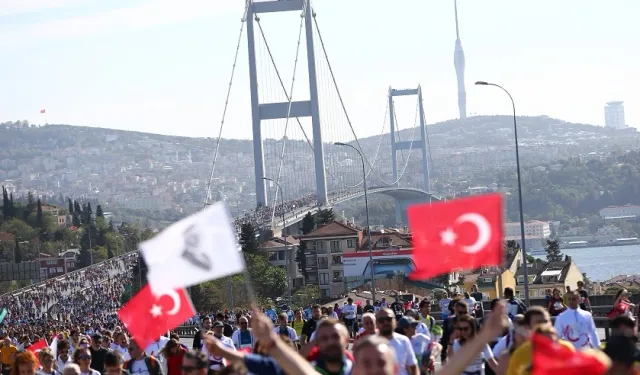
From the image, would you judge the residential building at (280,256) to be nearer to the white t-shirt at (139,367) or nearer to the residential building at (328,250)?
the residential building at (328,250)

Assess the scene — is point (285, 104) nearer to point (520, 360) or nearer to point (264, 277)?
point (264, 277)

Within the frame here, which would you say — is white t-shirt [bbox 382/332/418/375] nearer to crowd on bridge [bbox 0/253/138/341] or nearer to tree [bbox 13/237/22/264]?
crowd on bridge [bbox 0/253/138/341]

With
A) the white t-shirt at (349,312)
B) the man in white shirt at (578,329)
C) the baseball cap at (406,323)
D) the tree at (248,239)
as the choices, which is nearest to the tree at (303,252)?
the tree at (248,239)

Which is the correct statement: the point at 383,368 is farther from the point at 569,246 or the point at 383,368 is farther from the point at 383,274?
the point at 569,246

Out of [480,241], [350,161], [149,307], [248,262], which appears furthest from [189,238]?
[350,161]

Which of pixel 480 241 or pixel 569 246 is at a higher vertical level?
pixel 480 241

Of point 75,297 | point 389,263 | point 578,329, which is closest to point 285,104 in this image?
point 389,263
